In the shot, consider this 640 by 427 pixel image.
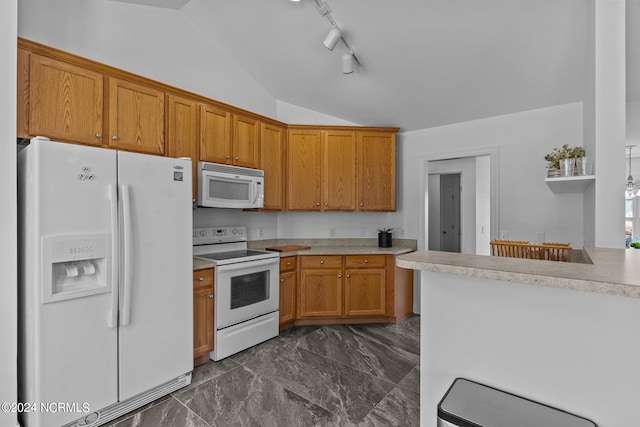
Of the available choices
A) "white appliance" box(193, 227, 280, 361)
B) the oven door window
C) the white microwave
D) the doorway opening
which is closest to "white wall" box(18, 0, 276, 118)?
the white microwave

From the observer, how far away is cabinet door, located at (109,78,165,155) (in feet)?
7.58

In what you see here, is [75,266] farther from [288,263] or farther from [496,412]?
[496,412]

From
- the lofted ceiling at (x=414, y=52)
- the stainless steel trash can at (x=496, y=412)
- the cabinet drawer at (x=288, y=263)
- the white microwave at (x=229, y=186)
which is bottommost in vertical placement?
the stainless steel trash can at (x=496, y=412)

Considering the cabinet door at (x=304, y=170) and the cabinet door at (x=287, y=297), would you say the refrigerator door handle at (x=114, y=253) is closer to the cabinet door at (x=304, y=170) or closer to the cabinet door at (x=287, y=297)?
the cabinet door at (x=287, y=297)

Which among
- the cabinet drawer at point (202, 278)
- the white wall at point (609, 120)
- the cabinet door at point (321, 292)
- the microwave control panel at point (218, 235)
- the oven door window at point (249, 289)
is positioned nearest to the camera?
the white wall at point (609, 120)

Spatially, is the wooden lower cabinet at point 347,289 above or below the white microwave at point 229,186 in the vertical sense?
below

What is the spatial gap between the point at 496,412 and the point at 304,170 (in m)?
3.04

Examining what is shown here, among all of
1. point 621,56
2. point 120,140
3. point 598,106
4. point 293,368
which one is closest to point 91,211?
point 120,140

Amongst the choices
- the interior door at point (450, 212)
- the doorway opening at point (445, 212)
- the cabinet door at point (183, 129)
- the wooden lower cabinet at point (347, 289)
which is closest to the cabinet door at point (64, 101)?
the cabinet door at point (183, 129)

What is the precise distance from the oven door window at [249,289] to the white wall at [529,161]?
2.57 metres

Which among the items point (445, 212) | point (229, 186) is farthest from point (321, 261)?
point (445, 212)

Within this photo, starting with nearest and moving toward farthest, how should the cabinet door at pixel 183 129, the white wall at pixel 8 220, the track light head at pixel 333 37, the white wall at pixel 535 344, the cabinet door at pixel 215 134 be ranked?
the white wall at pixel 535 344 < the white wall at pixel 8 220 < the track light head at pixel 333 37 < the cabinet door at pixel 183 129 < the cabinet door at pixel 215 134

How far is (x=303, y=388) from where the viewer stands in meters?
2.25

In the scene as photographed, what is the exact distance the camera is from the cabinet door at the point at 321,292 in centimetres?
345
